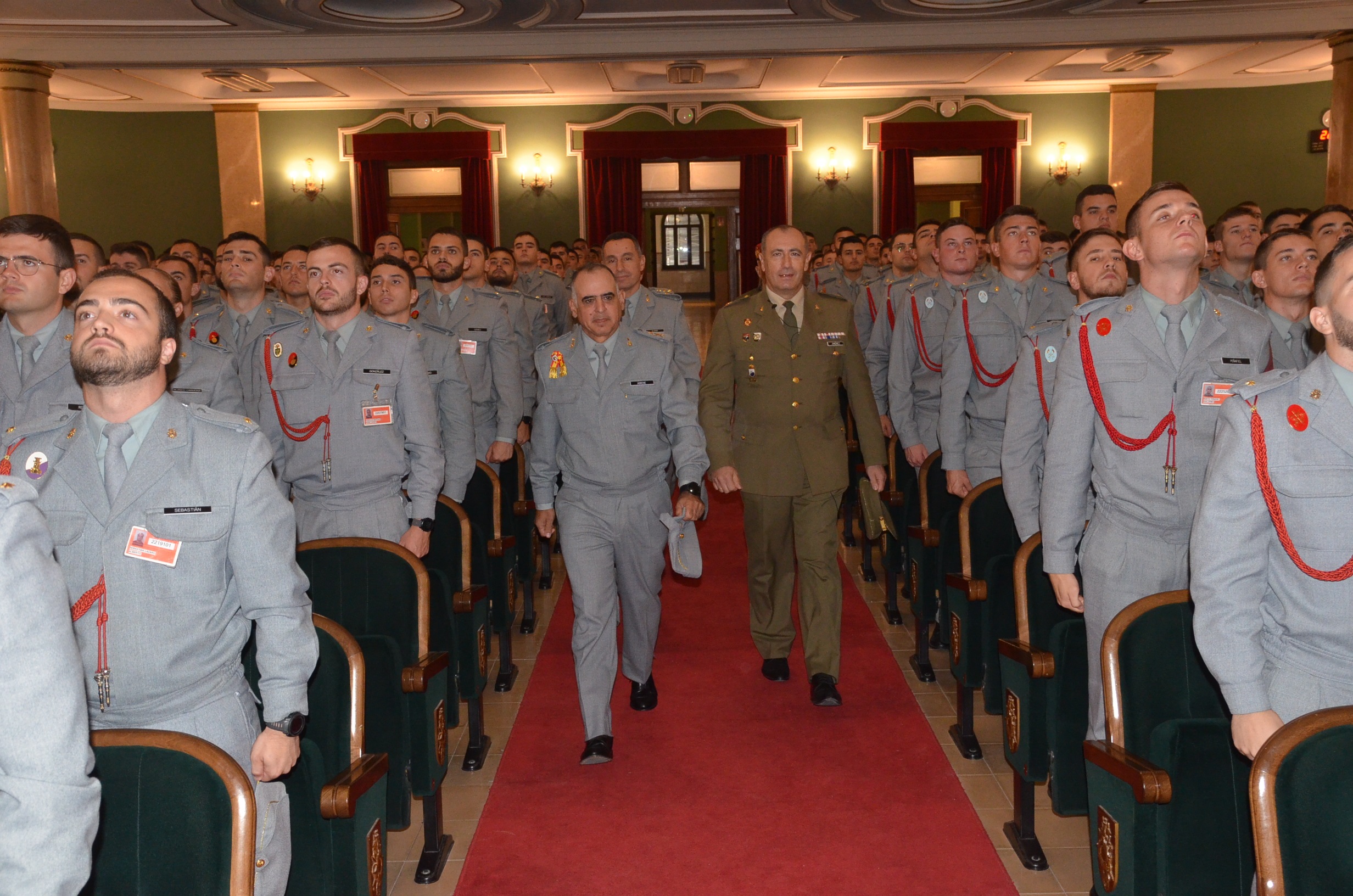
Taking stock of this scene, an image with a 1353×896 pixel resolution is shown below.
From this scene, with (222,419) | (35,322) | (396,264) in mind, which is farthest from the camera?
(396,264)

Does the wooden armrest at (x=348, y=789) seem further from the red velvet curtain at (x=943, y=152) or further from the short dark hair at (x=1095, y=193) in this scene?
the red velvet curtain at (x=943, y=152)

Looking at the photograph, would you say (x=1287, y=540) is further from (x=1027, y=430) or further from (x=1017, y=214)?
(x=1017, y=214)

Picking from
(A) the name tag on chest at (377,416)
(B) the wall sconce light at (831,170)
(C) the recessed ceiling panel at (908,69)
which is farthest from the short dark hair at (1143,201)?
(B) the wall sconce light at (831,170)

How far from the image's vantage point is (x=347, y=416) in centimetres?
348

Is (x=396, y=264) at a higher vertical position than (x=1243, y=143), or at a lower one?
lower

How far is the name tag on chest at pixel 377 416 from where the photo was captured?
3.48 m

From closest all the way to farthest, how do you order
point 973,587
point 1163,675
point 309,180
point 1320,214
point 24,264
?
point 1163,675, point 24,264, point 973,587, point 1320,214, point 309,180

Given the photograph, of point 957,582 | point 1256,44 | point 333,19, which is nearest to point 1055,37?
point 1256,44

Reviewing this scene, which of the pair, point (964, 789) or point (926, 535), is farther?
point (926, 535)

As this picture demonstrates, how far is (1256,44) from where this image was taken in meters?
11.9

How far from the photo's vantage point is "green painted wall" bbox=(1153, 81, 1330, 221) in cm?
1457

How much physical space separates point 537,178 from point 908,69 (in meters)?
5.32

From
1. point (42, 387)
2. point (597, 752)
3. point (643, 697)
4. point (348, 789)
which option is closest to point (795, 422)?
point (643, 697)

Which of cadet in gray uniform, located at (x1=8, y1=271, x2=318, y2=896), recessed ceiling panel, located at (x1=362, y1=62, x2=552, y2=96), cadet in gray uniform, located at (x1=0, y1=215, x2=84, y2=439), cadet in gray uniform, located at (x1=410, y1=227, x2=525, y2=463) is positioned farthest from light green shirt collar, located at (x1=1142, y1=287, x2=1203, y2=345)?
recessed ceiling panel, located at (x1=362, y1=62, x2=552, y2=96)
